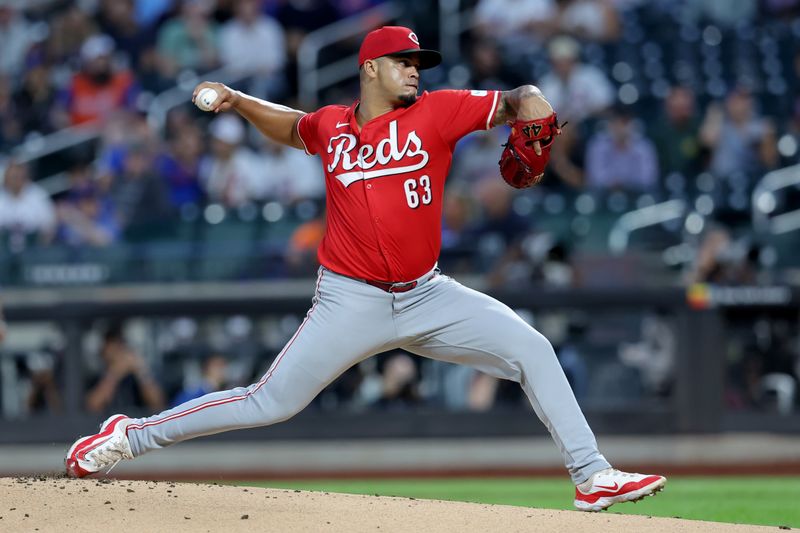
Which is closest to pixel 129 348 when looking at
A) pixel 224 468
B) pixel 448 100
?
pixel 224 468

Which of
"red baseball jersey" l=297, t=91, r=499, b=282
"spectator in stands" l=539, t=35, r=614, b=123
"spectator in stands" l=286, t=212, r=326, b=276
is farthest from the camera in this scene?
"spectator in stands" l=539, t=35, r=614, b=123

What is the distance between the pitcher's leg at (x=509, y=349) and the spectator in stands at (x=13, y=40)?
9.22 m

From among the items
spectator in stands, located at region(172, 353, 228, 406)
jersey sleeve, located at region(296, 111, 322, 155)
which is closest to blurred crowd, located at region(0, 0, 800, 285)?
spectator in stands, located at region(172, 353, 228, 406)

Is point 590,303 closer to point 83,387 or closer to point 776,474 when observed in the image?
point 776,474

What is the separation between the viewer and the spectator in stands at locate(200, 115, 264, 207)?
1080cm

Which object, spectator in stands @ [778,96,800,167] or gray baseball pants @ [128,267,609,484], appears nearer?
gray baseball pants @ [128,267,609,484]

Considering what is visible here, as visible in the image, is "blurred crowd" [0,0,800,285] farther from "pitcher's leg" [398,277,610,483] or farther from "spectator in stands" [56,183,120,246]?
"pitcher's leg" [398,277,610,483]

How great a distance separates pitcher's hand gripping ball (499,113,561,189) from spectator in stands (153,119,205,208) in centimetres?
642

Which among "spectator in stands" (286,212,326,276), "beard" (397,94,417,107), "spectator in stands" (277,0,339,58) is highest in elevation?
"spectator in stands" (277,0,339,58)

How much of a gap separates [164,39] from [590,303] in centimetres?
549

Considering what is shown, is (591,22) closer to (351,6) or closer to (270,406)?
(351,6)

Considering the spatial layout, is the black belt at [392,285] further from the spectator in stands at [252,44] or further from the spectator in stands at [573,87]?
the spectator in stands at [252,44]

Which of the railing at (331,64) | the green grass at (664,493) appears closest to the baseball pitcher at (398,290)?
the green grass at (664,493)

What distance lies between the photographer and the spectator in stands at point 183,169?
1087 centimetres
